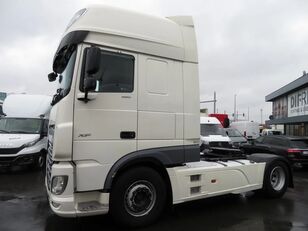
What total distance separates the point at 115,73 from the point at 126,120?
78cm

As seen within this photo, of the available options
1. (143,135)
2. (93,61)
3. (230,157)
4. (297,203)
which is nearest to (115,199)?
(143,135)

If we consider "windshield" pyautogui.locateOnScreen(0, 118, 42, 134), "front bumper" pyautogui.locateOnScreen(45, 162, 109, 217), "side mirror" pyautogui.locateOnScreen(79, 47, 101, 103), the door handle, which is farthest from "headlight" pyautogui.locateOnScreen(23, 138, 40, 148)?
"side mirror" pyautogui.locateOnScreen(79, 47, 101, 103)

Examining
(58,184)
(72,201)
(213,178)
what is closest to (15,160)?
(58,184)

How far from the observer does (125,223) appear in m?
5.29

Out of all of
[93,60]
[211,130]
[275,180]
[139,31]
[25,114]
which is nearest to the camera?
[93,60]

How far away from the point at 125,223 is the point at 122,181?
26.9 inches

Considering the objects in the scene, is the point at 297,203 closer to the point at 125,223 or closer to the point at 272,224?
the point at 272,224

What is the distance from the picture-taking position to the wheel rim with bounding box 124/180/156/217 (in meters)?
5.35

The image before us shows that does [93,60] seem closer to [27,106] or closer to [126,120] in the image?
[126,120]

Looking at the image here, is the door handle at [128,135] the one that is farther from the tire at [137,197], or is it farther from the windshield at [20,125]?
the windshield at [20,125]

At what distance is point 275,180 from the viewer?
8.15m

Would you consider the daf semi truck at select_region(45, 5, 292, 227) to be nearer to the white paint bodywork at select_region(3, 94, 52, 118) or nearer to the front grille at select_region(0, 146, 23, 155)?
the front grille at select_region(0, 146, 23, 155)

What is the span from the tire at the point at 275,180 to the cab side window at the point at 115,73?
168 inches

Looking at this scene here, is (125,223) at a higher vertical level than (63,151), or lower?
lower
